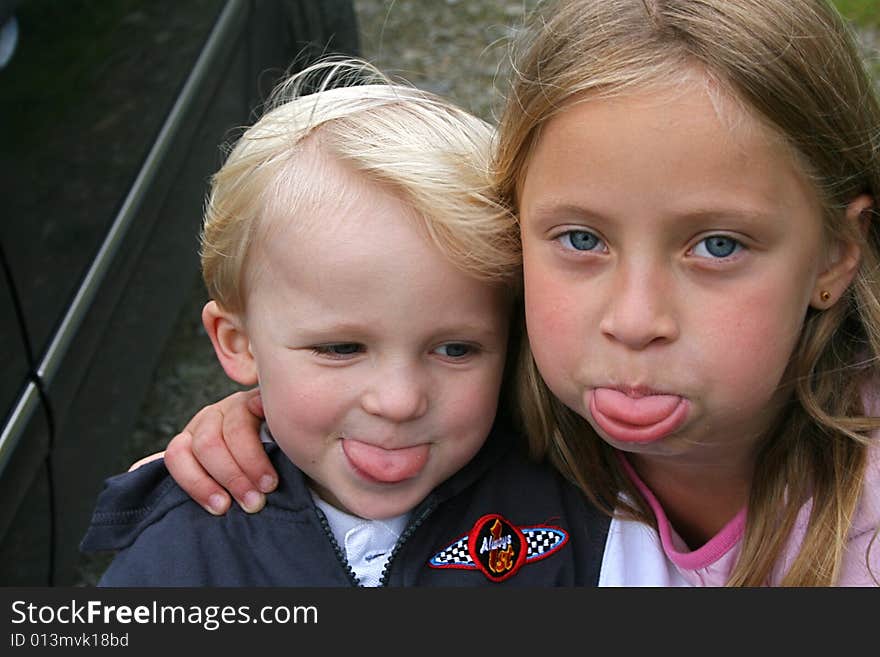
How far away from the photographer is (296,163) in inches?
76.1

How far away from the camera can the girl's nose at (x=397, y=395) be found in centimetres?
184

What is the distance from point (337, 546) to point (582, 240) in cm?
66

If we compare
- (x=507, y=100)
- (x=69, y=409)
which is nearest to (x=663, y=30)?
(x=507, y=100)

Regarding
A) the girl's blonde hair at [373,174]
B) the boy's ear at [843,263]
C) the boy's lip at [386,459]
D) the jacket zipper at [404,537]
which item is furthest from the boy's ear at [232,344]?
the boy's ear at [843,263]

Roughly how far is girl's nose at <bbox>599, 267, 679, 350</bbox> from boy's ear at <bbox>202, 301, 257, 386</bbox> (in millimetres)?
693

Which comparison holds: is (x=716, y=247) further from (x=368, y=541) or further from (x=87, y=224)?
Result: (x=87, y=224)

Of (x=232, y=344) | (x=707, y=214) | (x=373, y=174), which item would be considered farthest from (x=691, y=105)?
(x=232, y=344)

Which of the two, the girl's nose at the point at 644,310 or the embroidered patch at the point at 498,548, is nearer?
the girl's nose at the point at 644,310

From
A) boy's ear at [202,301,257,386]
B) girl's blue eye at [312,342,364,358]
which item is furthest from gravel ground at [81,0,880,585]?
girl's blue eye at [312,342,364,358]

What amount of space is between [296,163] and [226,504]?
566 millimetres

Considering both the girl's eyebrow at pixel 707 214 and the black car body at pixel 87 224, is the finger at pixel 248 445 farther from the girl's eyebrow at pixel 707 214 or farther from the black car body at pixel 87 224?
the girl's eyebrow at pixel 707 214

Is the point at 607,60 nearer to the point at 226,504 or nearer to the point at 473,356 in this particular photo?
the point at 473,356

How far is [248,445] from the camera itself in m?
2.10

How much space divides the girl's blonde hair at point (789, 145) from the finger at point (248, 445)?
44 cm
